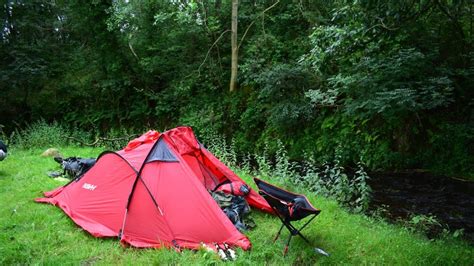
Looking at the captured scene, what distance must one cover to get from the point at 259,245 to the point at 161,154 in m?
1.72

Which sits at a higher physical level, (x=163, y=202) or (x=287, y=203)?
(x=287, y=203)

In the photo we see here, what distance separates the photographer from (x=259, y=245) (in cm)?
429

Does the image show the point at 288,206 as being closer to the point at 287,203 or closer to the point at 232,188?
the point at 287,203

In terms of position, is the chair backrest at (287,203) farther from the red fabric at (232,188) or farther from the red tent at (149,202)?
the red fabric at (232,188)

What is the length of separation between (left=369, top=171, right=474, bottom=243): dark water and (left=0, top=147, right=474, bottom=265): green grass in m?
1.18

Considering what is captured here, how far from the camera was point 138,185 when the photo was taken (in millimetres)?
4566

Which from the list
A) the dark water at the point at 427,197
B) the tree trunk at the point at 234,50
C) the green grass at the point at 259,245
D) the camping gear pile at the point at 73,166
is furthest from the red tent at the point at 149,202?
the tree trunk at the point at 234,50

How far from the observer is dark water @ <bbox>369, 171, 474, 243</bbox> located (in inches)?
243

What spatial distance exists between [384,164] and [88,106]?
13444mm

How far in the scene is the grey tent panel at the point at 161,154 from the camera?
15.6 ft

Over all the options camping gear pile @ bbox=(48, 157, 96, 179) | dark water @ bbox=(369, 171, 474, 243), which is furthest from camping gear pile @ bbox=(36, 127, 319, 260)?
dark water @ bbox=(369, 171, 474, 243)

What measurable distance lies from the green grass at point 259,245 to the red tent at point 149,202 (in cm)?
18

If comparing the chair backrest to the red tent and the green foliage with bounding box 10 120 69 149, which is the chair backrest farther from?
the green foliage with bounding box 10 120 69 149

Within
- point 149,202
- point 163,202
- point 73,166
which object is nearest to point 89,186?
point 149,202
